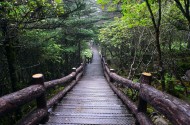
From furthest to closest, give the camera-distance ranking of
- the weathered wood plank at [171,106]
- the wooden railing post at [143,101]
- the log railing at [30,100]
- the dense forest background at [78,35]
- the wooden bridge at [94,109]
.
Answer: the dense forest background at [78,35]
the wooden railing post at [143,101]
the log railing at [30,100]
the wooden bridge at [94,109]
the weathered wood plank at [171,106]

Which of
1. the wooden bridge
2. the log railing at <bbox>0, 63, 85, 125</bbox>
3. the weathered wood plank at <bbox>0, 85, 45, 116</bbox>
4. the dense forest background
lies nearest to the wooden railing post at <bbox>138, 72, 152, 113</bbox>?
the wooden bridge

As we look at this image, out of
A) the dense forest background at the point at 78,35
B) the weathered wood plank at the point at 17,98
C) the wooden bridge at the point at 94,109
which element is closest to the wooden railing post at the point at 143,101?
the wooden bridge at the point at 94,109

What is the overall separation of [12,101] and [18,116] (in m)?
5.06

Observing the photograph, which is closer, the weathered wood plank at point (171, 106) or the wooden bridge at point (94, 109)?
the weathered wood plank at point (171, 106)

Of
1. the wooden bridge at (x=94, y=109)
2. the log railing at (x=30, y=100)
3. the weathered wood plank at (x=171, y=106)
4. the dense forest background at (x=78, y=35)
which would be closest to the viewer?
the weathered wood plank at (x=171, y=106)

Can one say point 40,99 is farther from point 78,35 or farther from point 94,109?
point 78,35

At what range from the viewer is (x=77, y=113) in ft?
16.1

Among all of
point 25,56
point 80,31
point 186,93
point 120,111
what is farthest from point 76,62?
point 120,111

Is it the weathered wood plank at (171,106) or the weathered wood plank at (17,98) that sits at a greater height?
the weathered wood plank at (17,98)

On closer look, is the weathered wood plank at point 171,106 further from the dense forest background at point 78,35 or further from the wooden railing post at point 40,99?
the dense forest background at point 78,35

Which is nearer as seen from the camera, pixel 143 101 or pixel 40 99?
pixel 143 101

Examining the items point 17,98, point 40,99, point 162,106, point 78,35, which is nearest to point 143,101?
point 162,106

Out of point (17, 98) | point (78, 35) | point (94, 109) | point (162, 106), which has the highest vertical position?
point (78, 35)

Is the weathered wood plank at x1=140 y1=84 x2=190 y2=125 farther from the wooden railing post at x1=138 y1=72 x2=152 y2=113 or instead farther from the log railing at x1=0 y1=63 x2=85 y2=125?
the log railing at x1=0 y1=63 x2=85 y2=125
